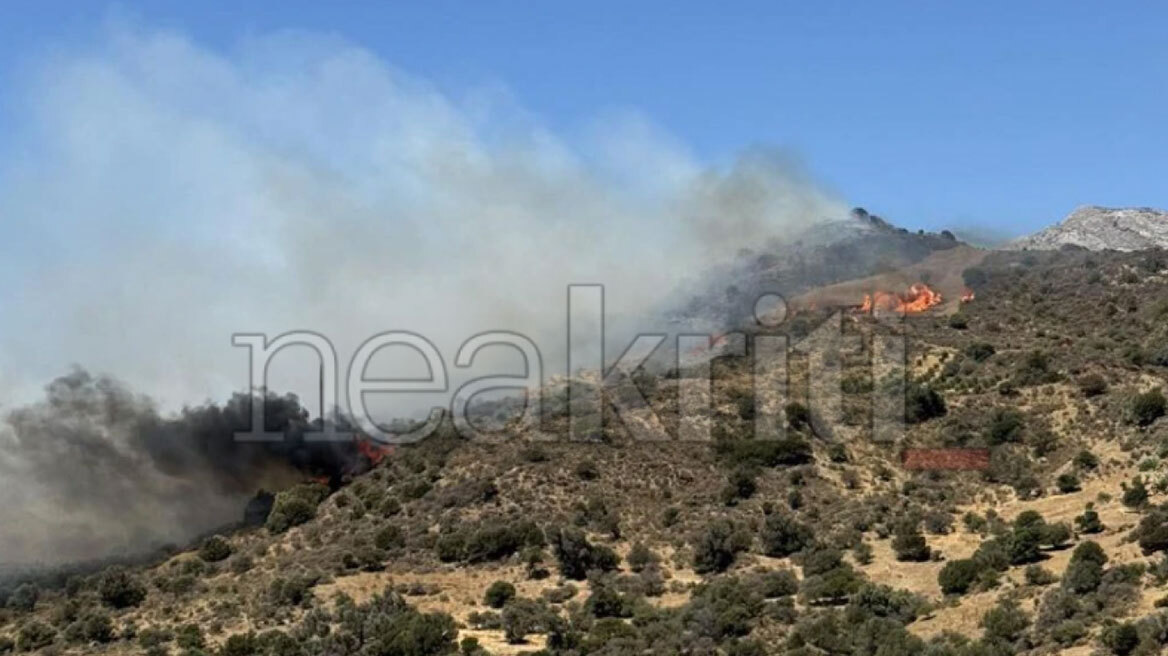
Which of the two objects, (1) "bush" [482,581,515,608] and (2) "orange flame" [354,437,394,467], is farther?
(2) "orange flame" [354,437,394,467]

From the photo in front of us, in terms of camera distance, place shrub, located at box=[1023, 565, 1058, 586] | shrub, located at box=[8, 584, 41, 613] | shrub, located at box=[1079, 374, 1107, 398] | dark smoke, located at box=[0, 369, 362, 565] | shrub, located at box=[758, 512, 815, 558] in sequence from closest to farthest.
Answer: shrub, located at box=[1023, 565, 1058, 586] → shrub, located at box=[758, 512, 815, 558] → shrub, located at box=[8, 584, 41, 613] → dark smoke, located at box=[0, 369, 362, 565] → shrub, located at box=[1079, 374, 1107, 398]

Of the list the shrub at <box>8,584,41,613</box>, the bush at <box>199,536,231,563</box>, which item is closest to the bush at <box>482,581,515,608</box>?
the bush at <box>199,536,231,563</box>

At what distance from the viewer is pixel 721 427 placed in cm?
9800

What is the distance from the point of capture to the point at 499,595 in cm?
7344

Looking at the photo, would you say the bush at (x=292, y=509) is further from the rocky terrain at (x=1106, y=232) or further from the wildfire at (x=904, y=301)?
the rocky terrain at (x=1106, y=232)

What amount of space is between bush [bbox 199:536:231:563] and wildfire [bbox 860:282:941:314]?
68654 millimetres

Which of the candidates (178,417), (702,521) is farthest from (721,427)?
(178,417)

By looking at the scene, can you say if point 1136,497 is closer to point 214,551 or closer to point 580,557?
point 580,557

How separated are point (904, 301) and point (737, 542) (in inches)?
2523

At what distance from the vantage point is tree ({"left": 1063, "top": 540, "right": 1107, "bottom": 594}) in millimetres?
56594

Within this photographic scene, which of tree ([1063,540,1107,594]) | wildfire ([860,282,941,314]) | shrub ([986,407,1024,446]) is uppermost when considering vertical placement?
wildfire ([860,282,941,314])

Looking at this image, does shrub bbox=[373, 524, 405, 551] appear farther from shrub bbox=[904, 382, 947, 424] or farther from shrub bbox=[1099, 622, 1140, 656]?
shrub bbox=[1099, 622, 1140, 656]

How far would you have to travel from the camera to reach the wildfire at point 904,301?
130 metres

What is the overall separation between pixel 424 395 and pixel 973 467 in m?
46.3
